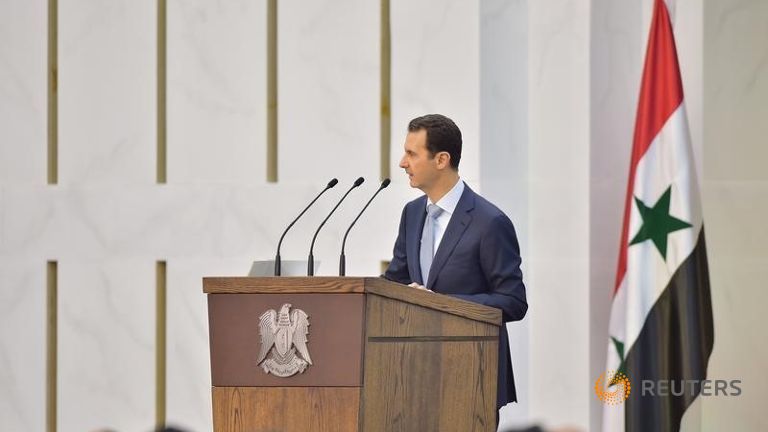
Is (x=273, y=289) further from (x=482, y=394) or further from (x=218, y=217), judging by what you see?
(x=218, y=217)

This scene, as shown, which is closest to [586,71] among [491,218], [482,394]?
[491,218]

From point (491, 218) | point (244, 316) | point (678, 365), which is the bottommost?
point (678, 365)

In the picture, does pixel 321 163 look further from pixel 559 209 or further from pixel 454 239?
Result: pixel 454 239

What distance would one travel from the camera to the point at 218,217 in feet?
21.2

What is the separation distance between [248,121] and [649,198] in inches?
81.5

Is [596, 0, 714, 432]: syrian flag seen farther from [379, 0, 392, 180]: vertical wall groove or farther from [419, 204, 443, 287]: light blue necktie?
[419, 204, 443, 287]: light blue necktie

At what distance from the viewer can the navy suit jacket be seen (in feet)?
14.3

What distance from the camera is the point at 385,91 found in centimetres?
635

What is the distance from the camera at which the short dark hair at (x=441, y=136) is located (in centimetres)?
451

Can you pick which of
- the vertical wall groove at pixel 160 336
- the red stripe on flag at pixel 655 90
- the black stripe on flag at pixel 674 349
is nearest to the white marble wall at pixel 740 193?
the red stripe on flag at pixel 655 90

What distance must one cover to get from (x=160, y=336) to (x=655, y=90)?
2.81m

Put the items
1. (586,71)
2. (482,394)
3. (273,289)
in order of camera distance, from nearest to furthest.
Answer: (273,289), (482,394), (586,71)

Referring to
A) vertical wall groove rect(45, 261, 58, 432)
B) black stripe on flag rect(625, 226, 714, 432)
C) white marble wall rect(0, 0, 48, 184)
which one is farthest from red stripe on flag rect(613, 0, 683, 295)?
white marble wall rect(0, 0, 48, 184)

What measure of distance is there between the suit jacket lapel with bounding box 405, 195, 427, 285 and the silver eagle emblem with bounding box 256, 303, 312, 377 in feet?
3.22
